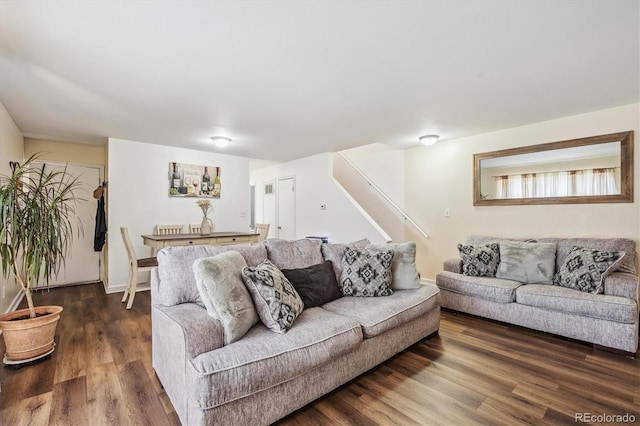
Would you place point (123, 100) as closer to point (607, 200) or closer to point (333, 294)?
point (333, 294)

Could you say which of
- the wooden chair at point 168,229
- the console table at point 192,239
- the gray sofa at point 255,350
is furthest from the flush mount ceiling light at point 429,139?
the wooden chair at point 168,229

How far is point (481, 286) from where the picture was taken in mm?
3143

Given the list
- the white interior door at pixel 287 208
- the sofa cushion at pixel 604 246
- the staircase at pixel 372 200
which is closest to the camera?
the sofa cushion at pixel 604 246

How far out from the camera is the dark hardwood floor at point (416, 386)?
166 centimetres

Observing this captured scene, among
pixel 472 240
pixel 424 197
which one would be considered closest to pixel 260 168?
pixel 424 197

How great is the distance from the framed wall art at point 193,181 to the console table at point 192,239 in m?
0.98

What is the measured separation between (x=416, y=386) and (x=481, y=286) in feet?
5.46

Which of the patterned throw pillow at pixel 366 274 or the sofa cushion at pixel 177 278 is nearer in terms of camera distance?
the sofa cushion at pixel 177 278

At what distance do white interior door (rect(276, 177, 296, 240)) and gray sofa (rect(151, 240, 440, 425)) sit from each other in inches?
155

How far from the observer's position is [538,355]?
2400 millimetres

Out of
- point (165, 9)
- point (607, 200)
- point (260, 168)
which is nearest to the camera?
point (165, 9)

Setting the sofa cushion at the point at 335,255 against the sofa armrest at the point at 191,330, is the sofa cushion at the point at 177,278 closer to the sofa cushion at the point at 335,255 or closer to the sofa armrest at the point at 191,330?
the sofa armrest at the point at 191,330

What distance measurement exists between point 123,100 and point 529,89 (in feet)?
13.0

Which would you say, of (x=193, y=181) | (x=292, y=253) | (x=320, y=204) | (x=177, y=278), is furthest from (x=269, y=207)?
(x=177, y=278)
